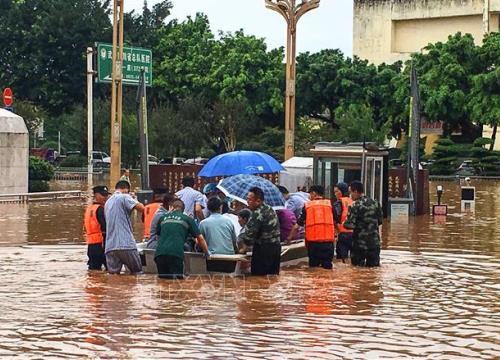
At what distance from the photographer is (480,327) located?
1202cm

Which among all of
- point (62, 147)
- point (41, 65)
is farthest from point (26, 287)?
point (62, 147)

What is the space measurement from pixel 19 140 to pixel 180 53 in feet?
120

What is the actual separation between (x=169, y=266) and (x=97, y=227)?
152cm

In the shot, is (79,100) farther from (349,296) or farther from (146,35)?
(349,296)

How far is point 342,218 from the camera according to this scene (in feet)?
57.8

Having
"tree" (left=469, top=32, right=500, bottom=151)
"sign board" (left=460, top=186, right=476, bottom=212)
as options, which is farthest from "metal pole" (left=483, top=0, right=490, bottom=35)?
"sign board" (left=460, top=186, right=476, bottom=212)

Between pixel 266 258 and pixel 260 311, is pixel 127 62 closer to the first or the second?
pixel 266 258

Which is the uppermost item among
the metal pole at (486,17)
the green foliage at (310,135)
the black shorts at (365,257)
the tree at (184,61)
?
the metal pole at (486,17)

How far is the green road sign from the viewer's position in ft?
124

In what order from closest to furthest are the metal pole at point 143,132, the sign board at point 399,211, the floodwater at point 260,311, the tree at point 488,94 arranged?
the floodwater at point 260,311 < the metal pole at point 143,132 < the sign board at point 399,211 < the tree at point 488,94

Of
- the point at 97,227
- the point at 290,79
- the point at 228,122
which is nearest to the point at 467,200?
the point at 290,79

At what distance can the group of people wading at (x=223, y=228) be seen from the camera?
15.1 meters

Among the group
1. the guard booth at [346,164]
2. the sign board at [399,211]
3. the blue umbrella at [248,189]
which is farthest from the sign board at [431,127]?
the blue umbrella at [248,189]

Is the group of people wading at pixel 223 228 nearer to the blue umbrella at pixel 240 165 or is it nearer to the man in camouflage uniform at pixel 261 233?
the man in camouflage uniform at pixel 261 233
